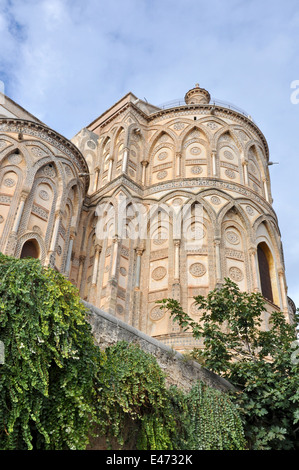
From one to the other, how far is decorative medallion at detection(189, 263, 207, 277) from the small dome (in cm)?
946

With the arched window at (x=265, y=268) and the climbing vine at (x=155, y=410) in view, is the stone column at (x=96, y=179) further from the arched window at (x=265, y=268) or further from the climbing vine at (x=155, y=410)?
the climbing vine at (x=155, y=410)

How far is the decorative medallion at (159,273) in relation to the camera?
16391mm

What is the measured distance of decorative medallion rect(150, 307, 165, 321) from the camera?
15.5 m

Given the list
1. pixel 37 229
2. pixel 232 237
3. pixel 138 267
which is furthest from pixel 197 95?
pixel 37 229

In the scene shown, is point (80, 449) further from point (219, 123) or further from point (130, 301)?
point (219, 123)

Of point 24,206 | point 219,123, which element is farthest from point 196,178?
point 24,206

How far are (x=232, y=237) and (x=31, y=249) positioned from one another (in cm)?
697

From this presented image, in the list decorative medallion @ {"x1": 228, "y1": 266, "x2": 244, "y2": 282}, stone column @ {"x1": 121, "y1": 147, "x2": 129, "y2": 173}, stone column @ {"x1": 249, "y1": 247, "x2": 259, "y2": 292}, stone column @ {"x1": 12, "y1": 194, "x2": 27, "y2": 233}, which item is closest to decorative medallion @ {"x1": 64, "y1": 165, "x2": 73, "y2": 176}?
stone column @ {"x1": 121, "y1": 147, "x2": 129, "y2": 173}

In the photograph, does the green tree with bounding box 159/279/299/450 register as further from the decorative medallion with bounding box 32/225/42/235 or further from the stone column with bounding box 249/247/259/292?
the decorative medallion with bounding box 32/225/42/235

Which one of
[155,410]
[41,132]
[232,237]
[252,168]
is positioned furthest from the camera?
[252,168]

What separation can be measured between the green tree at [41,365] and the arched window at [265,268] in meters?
11.8

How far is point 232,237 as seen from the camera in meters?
Answer: 17.3

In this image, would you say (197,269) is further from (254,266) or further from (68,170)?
(68,170)

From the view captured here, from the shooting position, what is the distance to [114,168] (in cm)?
1938
